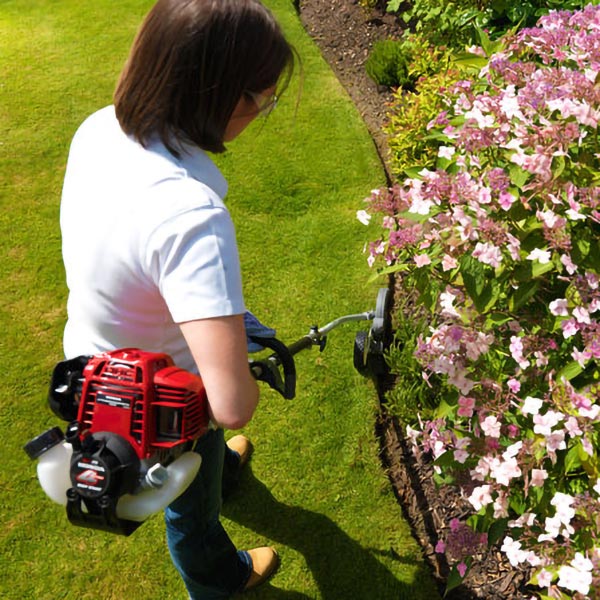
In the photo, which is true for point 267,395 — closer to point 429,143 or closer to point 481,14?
point 429,143

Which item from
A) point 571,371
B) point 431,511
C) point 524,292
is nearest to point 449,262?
point 524,292

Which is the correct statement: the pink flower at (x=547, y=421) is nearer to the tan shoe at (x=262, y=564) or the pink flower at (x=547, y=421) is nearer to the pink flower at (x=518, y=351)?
the pink flower at (x=518, y=351)

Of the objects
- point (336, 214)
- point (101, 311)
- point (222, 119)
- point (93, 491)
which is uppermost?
point (222, 119)

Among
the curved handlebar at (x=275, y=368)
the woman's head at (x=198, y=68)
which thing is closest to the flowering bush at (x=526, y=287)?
the curved handlebar at (x=275, y=368)

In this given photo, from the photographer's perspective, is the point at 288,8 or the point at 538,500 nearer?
the point at 538,500

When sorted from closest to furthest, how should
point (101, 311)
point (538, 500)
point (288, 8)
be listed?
point (101, 311)
point (538, 500)
point (288, 8)

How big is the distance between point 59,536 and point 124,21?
4275 mm

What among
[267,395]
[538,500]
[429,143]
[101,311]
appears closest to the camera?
[101,311]

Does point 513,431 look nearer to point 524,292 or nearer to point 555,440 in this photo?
point 555,440

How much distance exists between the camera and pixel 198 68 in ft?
4.64

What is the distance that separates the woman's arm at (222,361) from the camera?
52.5 inches

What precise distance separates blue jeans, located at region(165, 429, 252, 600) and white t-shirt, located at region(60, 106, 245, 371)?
0.40 metres

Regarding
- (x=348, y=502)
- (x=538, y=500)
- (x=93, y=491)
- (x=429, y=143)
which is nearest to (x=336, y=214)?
(x=429, y=143)

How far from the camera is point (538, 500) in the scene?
1914 millimetres
